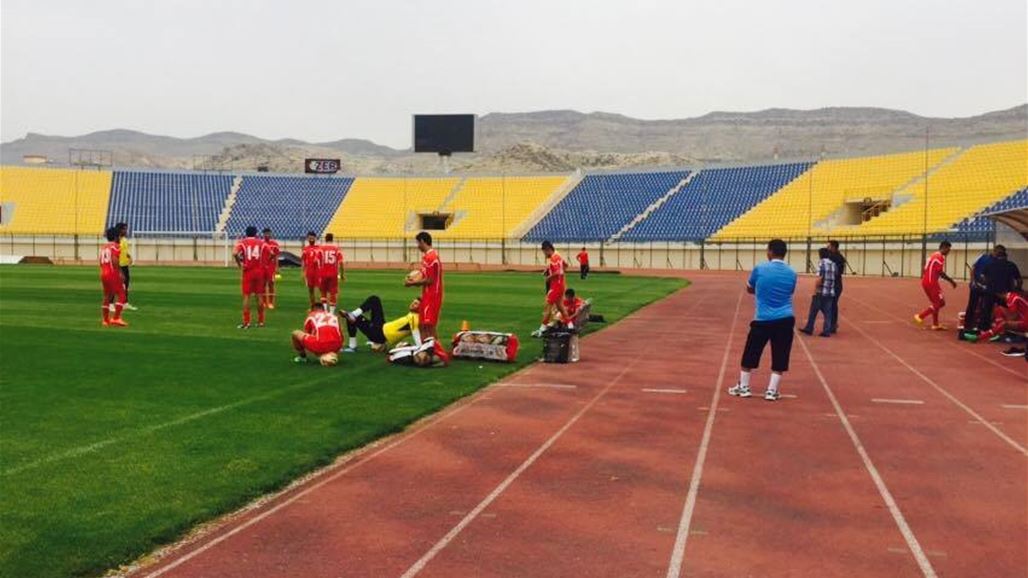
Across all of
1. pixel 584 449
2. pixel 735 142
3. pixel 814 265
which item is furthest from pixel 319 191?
pixel 735 142

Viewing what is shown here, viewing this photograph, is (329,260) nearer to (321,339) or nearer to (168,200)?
(321,339)

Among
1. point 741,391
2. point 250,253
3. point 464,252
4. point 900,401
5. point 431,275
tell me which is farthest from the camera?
point 464,252

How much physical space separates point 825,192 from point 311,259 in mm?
46245

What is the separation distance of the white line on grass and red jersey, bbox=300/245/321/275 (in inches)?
314

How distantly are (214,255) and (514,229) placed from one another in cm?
2167

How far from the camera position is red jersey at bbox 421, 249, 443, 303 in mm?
12422

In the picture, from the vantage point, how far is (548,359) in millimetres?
13523

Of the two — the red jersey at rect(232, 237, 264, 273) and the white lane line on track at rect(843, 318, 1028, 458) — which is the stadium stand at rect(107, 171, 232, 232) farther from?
the white lane line on track at rect(843, 318, 1028, 458)

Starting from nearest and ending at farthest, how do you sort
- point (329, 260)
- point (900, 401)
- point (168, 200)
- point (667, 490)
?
point (667, 490), point (900, 401), point (329, 260), point (168, 200)

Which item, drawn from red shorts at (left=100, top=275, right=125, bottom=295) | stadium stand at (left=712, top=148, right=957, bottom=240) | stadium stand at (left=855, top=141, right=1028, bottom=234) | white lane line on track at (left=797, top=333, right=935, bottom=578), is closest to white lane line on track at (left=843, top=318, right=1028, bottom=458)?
white lane line on track at (left=797, top=333, right=935, bottom=578)

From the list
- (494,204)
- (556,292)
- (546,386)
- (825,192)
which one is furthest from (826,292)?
(494,204)

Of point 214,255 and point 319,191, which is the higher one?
point 319,191

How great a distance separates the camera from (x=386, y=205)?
2847 inches

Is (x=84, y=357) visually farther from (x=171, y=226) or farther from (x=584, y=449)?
(x=171, y=226)
